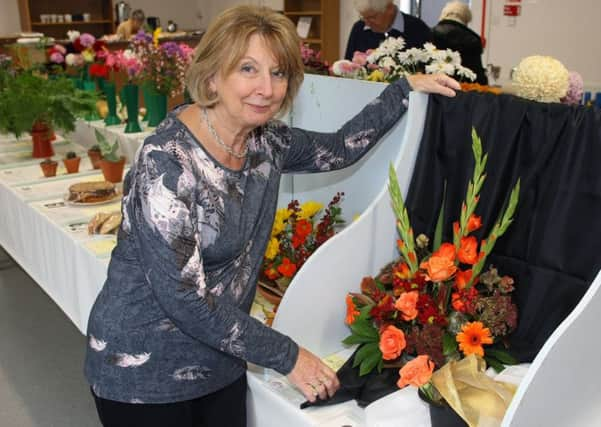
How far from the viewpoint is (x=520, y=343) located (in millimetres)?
1134

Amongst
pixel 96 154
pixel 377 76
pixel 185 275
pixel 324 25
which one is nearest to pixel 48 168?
pixel 96 154

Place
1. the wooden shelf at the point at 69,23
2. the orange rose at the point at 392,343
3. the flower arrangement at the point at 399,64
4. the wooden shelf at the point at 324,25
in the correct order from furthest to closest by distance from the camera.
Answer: the wooden shelf at the point at 69,23 < the wooden shelf at the point at 324,25 < the flower arrangement at the point at 399,64 < the orange rose at the point at 392,343

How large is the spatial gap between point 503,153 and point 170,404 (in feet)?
2.41

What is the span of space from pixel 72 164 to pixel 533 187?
2.00 metres

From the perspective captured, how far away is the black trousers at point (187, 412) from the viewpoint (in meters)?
1.13

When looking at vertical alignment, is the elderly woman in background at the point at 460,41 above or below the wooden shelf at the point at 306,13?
below

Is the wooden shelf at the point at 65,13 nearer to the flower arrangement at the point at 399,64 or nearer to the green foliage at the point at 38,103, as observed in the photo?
the green foliage at the point at 38,103

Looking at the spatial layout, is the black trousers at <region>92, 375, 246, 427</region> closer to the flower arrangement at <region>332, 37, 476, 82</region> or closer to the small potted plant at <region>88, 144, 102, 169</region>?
→ the flower arrangement at <region>332, 37, 476, 82</region>

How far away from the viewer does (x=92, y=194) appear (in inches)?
88.0

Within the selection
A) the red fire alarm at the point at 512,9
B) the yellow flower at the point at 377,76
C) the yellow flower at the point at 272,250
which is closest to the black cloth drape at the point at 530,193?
the yellow flower at the point at 377,76

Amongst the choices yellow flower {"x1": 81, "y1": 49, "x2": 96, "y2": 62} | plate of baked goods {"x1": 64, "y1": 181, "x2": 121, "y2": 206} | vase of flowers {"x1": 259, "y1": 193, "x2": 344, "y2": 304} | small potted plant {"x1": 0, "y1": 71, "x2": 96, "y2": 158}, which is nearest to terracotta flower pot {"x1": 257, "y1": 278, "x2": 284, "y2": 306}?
vase of flowers {"x1": 259, "y1": 193, "x2": 344, "y2": 304}

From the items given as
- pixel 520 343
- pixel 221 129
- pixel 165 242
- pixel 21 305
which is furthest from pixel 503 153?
pixel 21 305

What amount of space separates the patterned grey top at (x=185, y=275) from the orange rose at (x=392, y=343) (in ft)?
0.49

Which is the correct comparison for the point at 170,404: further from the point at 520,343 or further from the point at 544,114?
the point at 544,114
